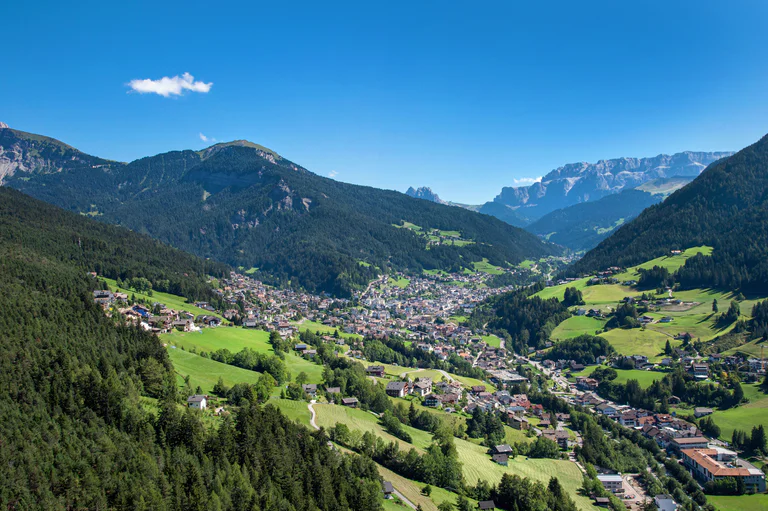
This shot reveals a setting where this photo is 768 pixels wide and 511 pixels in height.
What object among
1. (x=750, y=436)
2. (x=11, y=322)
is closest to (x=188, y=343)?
(x=11, y=322)

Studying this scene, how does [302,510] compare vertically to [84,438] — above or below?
below

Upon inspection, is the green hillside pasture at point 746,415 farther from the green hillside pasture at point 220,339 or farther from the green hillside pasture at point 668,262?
the green hillside pasture at point 668,262

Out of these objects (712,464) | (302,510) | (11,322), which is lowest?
(712,464)

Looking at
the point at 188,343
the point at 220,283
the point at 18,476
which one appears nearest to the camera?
the point at 18,476

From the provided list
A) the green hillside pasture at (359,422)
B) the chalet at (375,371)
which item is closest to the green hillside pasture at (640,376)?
the chalet at (375,371)

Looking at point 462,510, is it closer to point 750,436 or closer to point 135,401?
point 135,401

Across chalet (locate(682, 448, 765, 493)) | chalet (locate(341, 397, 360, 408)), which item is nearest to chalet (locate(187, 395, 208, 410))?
chalet (locate(341, 397, 360, 408))

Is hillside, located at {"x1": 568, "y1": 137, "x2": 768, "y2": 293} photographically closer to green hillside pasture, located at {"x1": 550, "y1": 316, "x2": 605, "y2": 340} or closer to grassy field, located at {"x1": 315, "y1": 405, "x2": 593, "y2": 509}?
green hillside pasture, located at {"x1": 550, "y1": 316, "x2": 605, "y2": 340}
